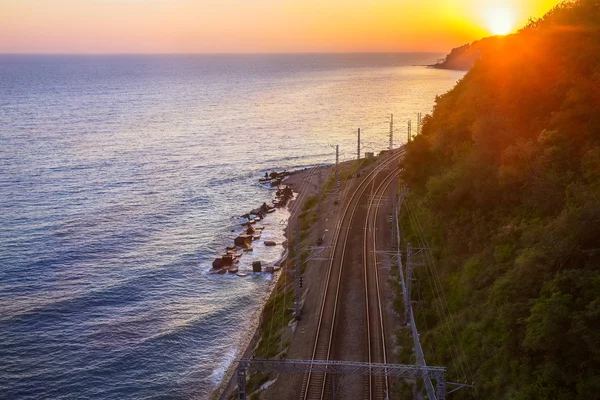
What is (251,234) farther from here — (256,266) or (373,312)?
(373,312)

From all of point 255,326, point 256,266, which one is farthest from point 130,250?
point 255,326

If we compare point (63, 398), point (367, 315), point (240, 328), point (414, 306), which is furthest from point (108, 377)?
point (414, 306)

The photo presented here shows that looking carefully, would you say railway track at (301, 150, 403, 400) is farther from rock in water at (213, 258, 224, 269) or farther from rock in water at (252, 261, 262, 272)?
rock in water at (213, 258, 224, 269)

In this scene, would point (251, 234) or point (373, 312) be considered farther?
point (251, 234)

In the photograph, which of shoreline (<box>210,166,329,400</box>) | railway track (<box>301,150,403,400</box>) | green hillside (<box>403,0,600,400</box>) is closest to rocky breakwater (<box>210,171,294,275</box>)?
shoreline (<box>210,166,329,400</box>)

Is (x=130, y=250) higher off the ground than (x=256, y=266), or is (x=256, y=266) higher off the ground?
(x=130, y=250)

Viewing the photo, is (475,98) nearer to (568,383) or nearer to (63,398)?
(568,383)
